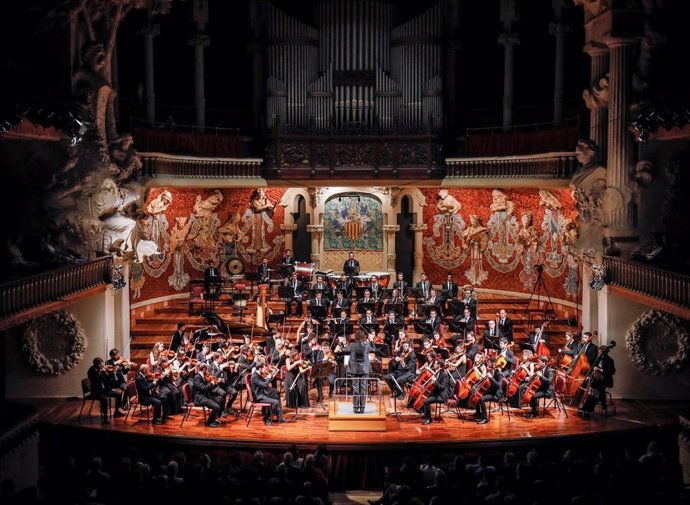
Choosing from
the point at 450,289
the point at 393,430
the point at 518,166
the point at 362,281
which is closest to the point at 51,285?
the point at 393,430

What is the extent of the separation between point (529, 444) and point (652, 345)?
4.34m

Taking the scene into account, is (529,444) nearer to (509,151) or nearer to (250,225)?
(509,151)

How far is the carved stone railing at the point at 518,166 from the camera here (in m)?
20.4

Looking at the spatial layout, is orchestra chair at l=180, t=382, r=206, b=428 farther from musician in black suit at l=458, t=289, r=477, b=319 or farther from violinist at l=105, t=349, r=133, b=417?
musician in black suit at l=458, t=289, r=477, b=319

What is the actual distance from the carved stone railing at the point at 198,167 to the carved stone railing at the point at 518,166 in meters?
4.26

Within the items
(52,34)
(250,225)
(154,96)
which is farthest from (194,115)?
(52,34)

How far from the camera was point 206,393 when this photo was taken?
1579 centimetres

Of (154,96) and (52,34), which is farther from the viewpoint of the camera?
(154,96)

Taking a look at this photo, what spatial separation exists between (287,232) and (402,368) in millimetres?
8816

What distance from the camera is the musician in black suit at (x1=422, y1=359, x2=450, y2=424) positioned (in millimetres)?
15852

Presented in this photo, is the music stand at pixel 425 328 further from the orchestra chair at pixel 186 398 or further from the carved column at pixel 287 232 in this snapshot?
the carved column at pixel 287 232

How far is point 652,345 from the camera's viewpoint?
18516mm

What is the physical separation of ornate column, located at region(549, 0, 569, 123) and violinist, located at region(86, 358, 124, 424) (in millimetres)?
10738

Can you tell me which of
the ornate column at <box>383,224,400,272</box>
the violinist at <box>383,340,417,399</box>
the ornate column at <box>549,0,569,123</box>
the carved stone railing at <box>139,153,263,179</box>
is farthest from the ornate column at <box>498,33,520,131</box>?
the violinist at <box>383,340,417,399</box>
